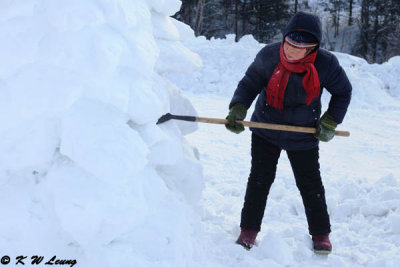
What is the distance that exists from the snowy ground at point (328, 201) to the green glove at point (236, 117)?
1.85ft

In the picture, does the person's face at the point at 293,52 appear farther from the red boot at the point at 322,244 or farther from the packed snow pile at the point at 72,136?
the red boot at the point at 322,244

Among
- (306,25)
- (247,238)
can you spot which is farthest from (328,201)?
(306,25)

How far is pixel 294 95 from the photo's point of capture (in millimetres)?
2480

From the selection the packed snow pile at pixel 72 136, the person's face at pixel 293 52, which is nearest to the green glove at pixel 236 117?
the person's face at pixel 293 52

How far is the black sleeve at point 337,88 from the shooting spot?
244 cm

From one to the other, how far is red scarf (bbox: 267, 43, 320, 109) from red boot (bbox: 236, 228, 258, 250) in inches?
32.2

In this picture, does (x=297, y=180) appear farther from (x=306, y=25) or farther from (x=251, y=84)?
(x=306, y=25)

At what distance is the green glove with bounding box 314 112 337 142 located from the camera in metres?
2.46

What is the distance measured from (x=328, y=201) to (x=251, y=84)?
1264 millimetres
